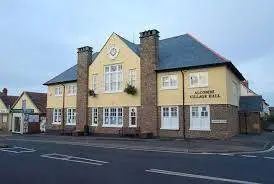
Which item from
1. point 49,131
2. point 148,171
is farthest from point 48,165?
point 49,131

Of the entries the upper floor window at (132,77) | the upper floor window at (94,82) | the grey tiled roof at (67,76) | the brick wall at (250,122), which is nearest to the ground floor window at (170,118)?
the upper floor window at (132,77)

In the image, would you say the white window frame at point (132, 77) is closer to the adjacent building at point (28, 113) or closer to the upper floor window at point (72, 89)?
the upper floor window at point (72, 89)

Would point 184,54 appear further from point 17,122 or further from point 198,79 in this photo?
point 17,122

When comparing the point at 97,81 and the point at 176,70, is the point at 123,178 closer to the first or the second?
the point at 176,70

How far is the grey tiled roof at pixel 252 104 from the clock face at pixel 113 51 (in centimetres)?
1352

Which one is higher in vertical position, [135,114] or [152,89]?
[152,89]

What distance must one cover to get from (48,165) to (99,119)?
19.8 meters

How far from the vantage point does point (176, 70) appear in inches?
1067

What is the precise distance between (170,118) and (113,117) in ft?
21.7

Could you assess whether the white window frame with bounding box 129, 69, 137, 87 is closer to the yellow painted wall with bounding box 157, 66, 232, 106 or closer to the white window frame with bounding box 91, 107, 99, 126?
the yellow painted wall with bounding box 157, 66, 232, 106

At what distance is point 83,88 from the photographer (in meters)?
33.6

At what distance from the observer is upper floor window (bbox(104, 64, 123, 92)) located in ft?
102

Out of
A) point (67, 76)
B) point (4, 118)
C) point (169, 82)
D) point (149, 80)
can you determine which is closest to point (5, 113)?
point (4, 118)

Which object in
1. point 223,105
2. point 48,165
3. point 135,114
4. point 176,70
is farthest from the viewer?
point 135,114
